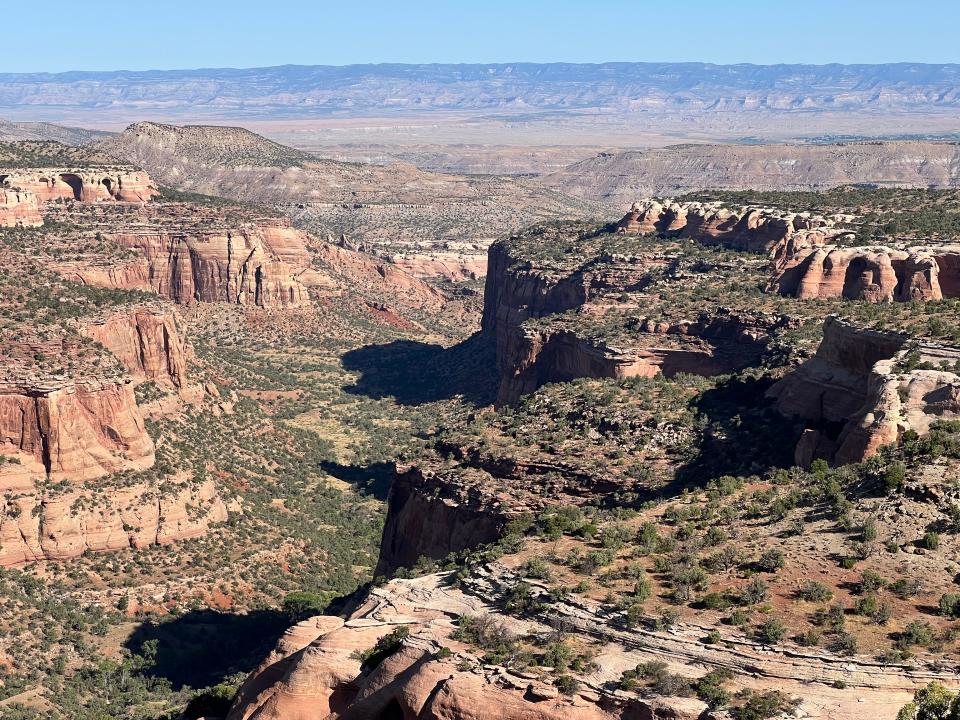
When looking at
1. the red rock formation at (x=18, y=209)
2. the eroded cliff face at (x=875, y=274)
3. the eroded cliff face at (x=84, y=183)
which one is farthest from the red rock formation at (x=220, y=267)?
the eroded cliff face at (x=875, y=274)

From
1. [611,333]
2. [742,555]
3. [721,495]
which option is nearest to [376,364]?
[611,333]

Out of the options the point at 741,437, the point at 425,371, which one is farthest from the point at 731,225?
the point at 741,437

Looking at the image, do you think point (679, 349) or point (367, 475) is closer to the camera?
point (679, 349)

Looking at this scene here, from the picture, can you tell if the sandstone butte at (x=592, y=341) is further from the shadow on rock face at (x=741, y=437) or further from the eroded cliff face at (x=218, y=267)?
the eroded cliff face at (x=218, y=267)

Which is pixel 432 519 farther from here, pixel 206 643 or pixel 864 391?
pixel 864 391

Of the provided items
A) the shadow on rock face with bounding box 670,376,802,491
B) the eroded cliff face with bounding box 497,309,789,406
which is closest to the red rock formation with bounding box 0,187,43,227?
the eroded cliff face with bounding box 497,309,789,406

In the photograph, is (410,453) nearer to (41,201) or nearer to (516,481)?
(516,481)

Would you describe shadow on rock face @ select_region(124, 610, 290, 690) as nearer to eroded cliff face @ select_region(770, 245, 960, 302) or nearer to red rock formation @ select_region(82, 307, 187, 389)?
red rock formation @ select_region(82, 307, 187, 389)
